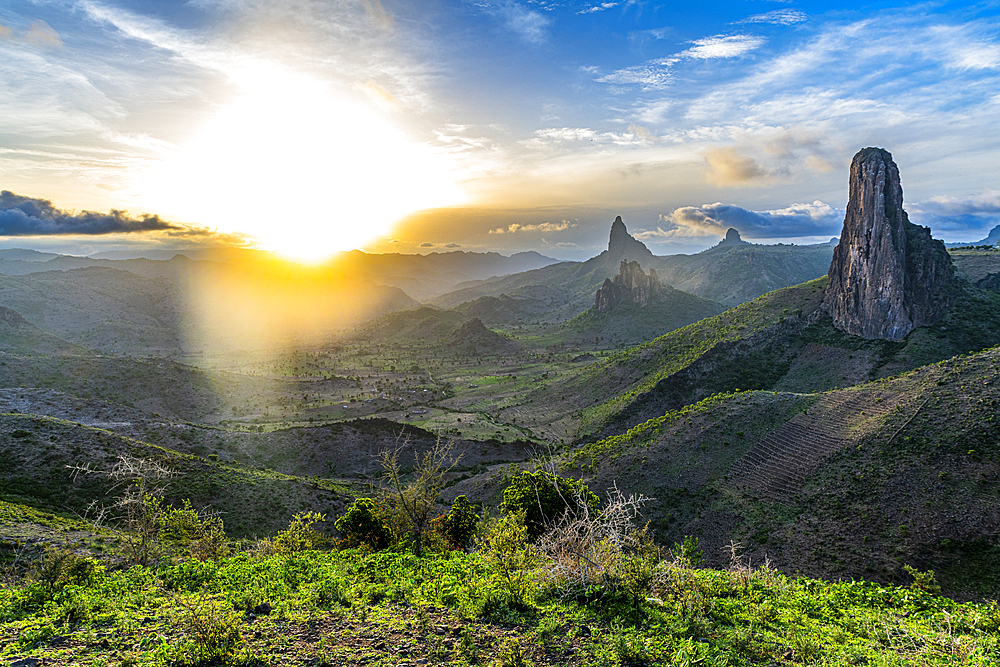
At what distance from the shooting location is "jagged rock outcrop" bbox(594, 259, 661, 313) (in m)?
181

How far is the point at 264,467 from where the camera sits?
50344 millimetres

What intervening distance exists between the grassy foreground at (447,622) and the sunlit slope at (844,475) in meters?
15.6

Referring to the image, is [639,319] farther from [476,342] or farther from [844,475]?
[844,475]

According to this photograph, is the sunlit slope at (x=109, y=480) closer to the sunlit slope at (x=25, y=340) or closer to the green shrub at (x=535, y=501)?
the green shrub at (x=535, y=501)

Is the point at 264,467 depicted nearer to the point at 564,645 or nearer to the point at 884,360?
the point at 564,645

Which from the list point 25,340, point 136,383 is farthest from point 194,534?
point 25,340

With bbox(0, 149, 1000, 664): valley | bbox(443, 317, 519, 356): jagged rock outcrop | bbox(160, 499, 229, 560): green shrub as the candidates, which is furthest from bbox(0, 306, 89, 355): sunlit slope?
bbox(160, 499, 229, 560): green shrub

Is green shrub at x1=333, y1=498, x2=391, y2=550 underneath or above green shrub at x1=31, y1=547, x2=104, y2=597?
underneath

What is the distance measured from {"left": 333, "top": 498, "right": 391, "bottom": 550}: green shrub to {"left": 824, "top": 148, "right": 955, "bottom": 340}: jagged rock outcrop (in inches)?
3077

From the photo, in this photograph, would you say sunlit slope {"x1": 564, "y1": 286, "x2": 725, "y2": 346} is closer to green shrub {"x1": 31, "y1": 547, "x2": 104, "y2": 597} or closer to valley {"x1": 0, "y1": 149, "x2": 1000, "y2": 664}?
valley {"x1": 0, "y1": 149, "x2": 1000, "y2": 664}

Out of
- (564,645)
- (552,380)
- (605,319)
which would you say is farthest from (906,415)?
(605,319)

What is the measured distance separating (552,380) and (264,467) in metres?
68.7

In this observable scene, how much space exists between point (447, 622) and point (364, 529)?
536 inches

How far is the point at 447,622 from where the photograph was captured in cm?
1120
